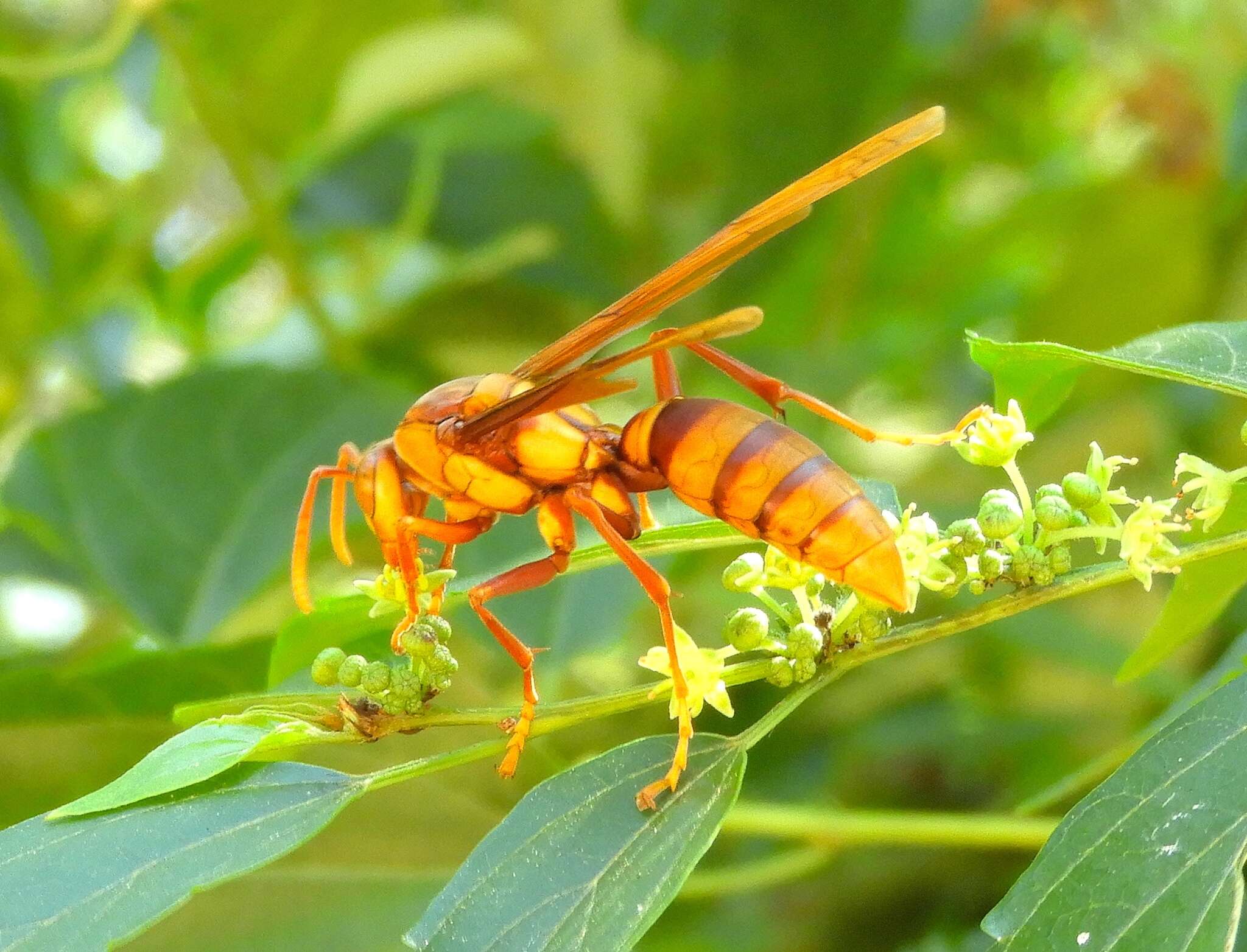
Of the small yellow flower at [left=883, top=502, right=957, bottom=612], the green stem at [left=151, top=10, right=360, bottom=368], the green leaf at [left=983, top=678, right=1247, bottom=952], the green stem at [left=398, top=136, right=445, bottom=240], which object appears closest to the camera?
the green leaf at [left=983, top=678, right=1247, bottom=952]

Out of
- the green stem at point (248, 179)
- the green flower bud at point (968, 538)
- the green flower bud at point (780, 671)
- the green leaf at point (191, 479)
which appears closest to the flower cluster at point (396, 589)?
the green flower bud at point (780, 671)

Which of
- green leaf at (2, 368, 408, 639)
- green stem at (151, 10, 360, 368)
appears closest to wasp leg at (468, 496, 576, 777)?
green leaf at (2, 368, 408, 639)

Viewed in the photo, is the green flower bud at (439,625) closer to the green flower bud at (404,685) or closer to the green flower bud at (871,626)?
the green flower bud at (404,685)

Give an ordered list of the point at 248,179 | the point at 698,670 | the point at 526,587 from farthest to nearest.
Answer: the point at 248,179, the point at 526,587, the point at 698,670

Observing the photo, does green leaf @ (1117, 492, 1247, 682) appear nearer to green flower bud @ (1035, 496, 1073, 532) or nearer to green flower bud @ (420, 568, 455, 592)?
green flower bud @ (1035, 496, 1073, 532)

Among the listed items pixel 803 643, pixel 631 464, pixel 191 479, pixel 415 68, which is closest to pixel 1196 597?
pixel 803 643

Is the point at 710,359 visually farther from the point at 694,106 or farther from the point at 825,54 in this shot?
the point at 694,106

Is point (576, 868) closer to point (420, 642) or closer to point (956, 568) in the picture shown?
point (420, 642)
